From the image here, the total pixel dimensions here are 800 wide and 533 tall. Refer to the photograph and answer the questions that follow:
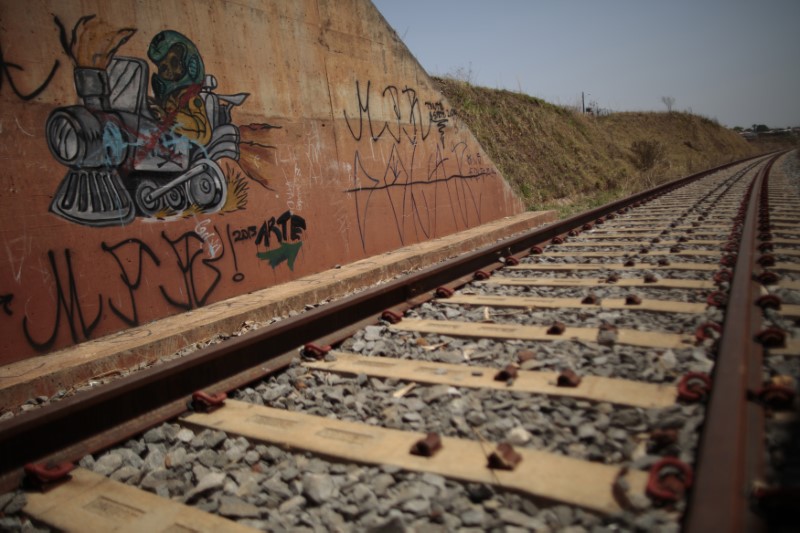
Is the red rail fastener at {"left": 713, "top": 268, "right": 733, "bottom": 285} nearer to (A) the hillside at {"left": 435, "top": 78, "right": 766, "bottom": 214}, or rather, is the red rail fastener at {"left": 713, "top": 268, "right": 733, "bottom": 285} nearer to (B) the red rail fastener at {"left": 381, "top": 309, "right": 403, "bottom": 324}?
(B) the red rail fastener at {"left": 381, "top": 309, "right": 403, "bottom": 324}

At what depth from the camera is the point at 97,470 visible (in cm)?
217

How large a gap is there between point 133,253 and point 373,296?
2210 millimetres

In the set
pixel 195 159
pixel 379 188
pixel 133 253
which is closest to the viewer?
pixel 133 253

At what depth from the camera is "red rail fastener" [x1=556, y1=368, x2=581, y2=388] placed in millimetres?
2354

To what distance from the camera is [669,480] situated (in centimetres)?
159

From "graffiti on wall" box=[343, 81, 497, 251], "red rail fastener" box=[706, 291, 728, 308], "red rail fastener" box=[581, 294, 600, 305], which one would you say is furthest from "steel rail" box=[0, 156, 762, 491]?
"graffiti on wall" box=[343, 81, 497, 251]

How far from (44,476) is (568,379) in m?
2.15

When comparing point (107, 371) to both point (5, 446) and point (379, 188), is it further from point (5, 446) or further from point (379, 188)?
point (379, 188)

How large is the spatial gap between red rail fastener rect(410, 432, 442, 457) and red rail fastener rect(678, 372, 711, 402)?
3.27 ft

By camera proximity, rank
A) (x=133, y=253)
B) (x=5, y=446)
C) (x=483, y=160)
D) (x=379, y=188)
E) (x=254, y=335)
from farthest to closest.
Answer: (x=483, y=160) < (x=379, y=188) < (x=133, y=253) < (x=254, y=335) < (x=5, y=446)

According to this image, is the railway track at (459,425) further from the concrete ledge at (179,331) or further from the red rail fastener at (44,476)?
→ the concrete ledge at (179,331)

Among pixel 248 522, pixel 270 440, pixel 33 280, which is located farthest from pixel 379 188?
pixel 248 522

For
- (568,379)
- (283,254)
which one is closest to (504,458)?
(568,379)

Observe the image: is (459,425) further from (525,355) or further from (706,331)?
(706,331)
